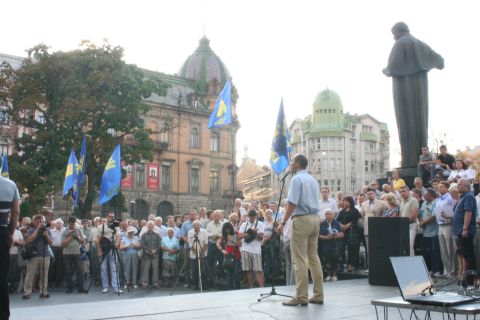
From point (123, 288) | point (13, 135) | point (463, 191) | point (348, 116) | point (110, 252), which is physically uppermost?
point (348, 116)

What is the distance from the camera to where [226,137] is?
2793 inches

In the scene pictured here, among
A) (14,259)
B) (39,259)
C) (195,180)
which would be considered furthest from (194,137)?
(39,259)

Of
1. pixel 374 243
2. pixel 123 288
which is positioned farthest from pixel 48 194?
pixel 374 243

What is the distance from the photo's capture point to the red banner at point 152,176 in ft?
206

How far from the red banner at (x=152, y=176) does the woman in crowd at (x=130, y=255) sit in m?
45.1

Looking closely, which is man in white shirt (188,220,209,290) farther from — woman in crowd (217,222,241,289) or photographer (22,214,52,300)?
photographer (22,214,52,300)

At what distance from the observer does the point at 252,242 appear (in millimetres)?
14703

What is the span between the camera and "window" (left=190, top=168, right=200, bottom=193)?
67194mm

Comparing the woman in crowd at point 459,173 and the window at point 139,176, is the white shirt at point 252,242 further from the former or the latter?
the window at point 139,176

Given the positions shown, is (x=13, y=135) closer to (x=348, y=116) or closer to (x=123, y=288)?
(x=123, y=288)

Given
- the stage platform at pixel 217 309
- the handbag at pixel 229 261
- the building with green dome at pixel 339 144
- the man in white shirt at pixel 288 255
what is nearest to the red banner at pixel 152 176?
the building with green dome at pixel 339 144

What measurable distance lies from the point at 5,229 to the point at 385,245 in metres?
6.81

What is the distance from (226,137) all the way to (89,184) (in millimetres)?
35407

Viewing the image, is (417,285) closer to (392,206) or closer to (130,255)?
(392,206)
